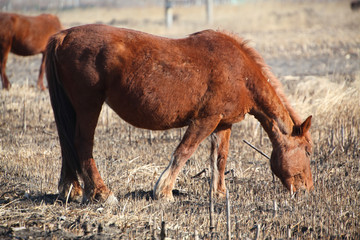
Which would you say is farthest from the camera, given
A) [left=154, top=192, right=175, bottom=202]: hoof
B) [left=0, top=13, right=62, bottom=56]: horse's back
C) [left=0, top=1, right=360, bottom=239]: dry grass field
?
[left=0, top=13, right=62, bottom=56]: horse's back

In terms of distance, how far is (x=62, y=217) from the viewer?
186 inches

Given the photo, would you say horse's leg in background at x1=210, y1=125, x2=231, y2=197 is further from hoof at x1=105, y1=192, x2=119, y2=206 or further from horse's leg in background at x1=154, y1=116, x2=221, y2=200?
hoof at x1=105, y1=192, x2=119, y2=206

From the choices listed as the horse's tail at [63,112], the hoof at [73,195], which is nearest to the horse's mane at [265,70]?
the horse's tail at [63,112]

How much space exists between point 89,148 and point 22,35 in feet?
30.0

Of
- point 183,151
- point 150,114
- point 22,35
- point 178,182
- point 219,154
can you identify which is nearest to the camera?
point 150,114

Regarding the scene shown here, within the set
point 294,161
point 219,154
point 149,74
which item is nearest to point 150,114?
point 149,74

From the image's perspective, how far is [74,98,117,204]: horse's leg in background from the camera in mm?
5324

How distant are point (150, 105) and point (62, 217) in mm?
1652

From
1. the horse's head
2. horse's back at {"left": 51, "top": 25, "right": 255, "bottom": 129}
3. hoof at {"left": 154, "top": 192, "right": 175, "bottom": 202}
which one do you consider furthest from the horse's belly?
the horse's head

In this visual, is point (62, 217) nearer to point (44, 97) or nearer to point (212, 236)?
point (212, 236)

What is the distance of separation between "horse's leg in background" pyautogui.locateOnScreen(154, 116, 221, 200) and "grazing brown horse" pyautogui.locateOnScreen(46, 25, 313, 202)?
Result: 0.01m

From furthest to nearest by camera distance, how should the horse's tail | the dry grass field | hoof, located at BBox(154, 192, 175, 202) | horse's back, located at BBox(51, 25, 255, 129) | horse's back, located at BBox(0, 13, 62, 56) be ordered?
horse's back, located at BBox(0, 13, 62, 56), hoof, located at BBox(154, 192, 175, 202), the horse's tail, horse's back, located at BBox(51, 25, 255, 129), the dry grass field

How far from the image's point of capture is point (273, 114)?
5891mm

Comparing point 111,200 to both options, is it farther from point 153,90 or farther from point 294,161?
point 294,161
